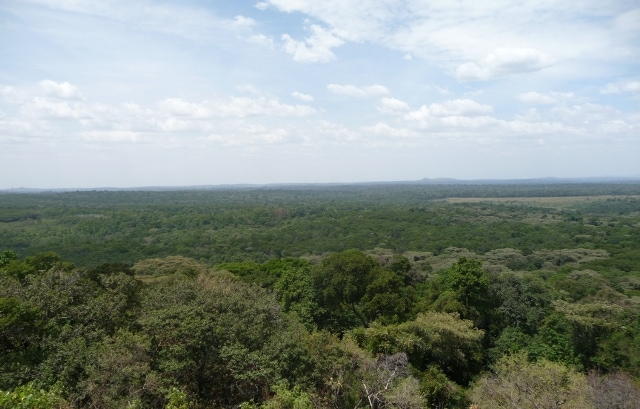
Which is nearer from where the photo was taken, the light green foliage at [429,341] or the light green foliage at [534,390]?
the light green foliage at [534,390]

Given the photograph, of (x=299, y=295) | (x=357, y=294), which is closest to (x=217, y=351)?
(x=299, y=295)

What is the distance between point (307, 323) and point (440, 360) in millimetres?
6354

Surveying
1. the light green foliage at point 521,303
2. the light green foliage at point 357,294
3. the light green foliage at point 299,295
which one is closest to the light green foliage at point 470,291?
the light green foliage at point 521,303

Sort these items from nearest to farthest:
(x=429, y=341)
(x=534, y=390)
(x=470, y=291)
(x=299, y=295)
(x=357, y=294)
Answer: (x=534, y=390) < (x=429, y=341) < (x=299, y=295) < (x=470, y=291) < (x=357, y=294)

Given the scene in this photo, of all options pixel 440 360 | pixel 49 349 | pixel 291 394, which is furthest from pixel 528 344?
pixel 49 349

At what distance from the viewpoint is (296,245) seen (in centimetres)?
6769

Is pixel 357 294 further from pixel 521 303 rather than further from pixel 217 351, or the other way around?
pixel 217 351

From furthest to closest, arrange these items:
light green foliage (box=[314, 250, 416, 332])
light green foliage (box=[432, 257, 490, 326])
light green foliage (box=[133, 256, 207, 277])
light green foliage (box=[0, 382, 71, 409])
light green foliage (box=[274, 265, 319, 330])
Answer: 1. light green foliage (box=[133, 256, 207, 277])
2. light green foliage (box=[432, 257, 490, 326])
3. light green foliage (box=[314, 250, 416, 332])
4. light green foliage (box=[274, 265, 319, 330])
5. light green foliage (box=[0, 382, 71, 409])

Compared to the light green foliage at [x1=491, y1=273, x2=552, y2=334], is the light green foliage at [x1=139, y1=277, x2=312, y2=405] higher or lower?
higher

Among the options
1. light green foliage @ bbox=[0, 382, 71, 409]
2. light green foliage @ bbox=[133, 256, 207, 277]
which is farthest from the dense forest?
light green foliage @ bbox=[133, 256, 207, 277]

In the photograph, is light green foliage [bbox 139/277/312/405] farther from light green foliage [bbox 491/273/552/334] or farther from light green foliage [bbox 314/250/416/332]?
light green foliage [bbox 491/273/552/334]

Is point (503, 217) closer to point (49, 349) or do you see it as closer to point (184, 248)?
point (184, 248)

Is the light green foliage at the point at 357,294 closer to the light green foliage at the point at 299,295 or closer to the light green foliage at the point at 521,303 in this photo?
the light green foliage at the point at 299,295

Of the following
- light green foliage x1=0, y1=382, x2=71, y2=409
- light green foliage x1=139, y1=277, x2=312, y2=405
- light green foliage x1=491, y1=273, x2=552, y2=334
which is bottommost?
light green foliage x1=491, y1=273, x2=552, y2=334
